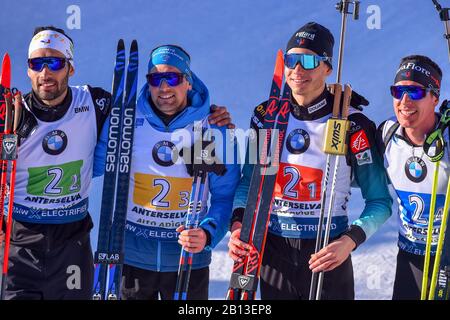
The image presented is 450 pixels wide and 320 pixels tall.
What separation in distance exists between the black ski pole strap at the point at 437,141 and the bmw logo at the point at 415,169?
12cm

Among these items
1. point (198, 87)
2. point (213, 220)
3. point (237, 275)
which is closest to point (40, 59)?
point (198, 87)

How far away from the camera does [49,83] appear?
7.16m

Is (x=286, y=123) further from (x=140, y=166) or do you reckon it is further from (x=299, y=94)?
(x=140, y=166)

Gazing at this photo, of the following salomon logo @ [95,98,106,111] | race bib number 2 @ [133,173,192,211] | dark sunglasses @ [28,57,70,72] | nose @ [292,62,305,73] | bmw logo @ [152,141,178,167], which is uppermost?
nose @ [292,62,305,73]

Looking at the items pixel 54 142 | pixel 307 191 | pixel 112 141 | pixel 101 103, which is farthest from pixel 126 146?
pixel 307 191

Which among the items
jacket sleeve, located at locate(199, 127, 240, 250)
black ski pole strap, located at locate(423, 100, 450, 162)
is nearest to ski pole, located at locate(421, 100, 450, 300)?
black ski pole strap, located at locate(423, 100, 450, 162)

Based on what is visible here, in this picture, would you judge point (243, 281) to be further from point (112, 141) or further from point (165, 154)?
point (112, 141)

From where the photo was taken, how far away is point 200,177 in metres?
7.12

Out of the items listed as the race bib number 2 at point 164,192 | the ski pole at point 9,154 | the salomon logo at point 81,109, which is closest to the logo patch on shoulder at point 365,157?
the race bib number 2 at point 164,192

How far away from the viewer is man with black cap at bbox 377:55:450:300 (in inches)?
271

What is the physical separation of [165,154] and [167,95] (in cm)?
48

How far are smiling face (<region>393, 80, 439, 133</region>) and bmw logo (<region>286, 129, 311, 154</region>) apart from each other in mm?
732

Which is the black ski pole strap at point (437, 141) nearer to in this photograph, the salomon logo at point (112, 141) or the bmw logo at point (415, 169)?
the bmw logo at point (415, 169)

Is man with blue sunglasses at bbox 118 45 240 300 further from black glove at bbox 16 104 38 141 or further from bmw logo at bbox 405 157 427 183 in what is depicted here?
bmw logo at bbox 405 157 427 183
